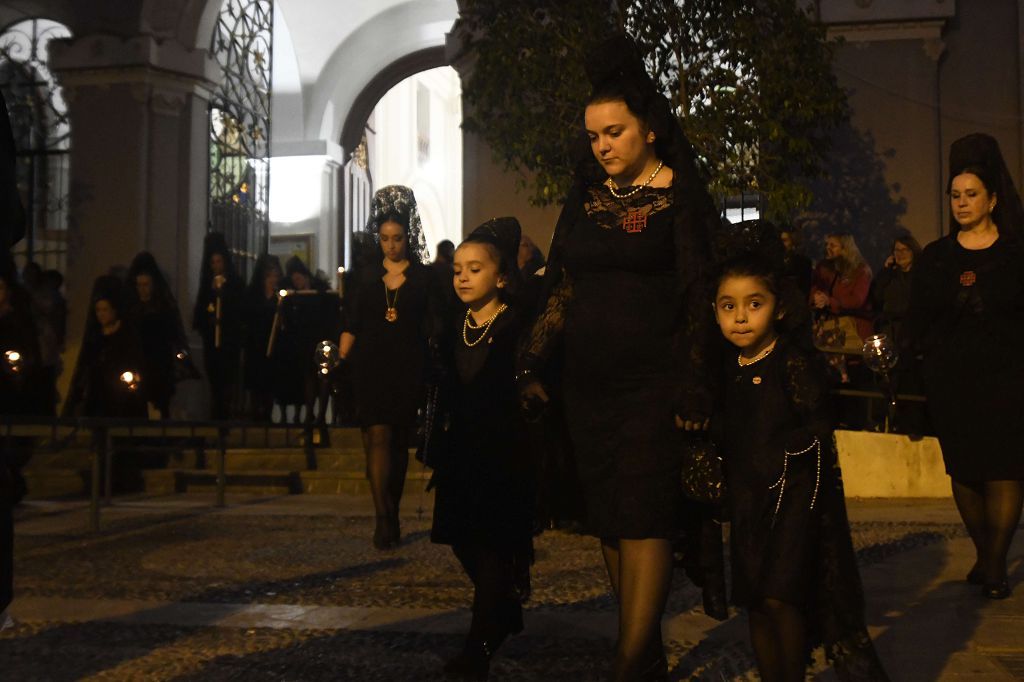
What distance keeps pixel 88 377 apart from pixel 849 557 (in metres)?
9.63

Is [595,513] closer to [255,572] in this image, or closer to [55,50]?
[255,572]

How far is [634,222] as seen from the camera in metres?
4.07

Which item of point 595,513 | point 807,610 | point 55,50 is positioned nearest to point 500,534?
point 595,513

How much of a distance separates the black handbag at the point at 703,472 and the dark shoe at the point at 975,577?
2.84 metres

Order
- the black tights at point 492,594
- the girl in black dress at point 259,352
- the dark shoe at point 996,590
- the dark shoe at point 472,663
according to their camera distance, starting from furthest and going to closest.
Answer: the girl in black dress at point 259,352 → the dark shoe at point 996,590 → the black tights at point 492,594 → the dark shoe at point 472,663

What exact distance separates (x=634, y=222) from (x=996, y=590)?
9.18 ft

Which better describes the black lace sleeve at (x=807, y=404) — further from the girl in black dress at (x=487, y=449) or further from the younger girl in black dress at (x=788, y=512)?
the girl in black dress at (x=487, y=449)

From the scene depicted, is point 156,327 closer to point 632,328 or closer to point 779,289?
point 632,328

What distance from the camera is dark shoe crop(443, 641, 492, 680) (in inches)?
173

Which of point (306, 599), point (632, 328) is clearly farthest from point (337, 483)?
point (632, 328)

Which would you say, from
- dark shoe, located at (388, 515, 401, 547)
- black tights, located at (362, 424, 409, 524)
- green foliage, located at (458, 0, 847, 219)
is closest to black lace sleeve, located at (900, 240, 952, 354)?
black tights, located at (362, 424, 409, 524)

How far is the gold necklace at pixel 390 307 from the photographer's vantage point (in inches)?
309

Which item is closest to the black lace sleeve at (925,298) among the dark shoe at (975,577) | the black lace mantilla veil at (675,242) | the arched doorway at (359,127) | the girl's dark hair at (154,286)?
the dark shoe at (975,577)

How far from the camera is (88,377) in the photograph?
12.3 m
